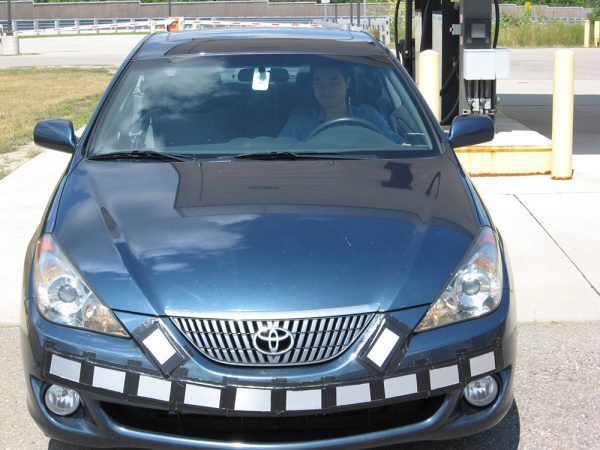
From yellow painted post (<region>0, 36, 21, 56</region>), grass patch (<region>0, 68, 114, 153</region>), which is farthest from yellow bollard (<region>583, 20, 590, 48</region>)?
yellow painted post (<region>0, 36, 21, 56</region>)

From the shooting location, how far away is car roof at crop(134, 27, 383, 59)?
200 inches

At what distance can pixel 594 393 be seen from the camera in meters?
4.40

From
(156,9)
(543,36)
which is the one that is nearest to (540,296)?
(543,36)

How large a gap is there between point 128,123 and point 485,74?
5.58 meters

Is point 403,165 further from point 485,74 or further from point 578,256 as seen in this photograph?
point 485,74

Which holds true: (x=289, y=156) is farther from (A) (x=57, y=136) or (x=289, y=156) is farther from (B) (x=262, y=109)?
(A) (x=57, y=136)

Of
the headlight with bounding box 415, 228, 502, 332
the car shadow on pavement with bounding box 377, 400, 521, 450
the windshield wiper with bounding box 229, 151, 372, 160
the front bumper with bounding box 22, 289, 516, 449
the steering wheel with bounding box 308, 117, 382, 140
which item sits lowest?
the car shadow on pavement with bounding box 377, 400, 521, 450

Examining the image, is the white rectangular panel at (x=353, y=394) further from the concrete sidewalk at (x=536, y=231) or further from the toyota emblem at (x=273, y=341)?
the concrete sidewalk at (x=536, y=231)

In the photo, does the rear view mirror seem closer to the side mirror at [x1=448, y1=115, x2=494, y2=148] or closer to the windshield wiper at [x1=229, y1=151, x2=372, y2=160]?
the windshield wiper at [x1=229, y1=151, x2=372, y2=160]

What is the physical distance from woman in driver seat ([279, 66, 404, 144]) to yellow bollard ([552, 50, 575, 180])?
4.46m

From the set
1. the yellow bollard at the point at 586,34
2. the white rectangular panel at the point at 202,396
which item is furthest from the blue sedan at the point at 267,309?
the yellow bollard at the point at 586,34

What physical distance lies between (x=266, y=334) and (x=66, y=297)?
0.74 m

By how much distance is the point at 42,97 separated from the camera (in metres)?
17.6

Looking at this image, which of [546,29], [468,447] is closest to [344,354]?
[468,447]
